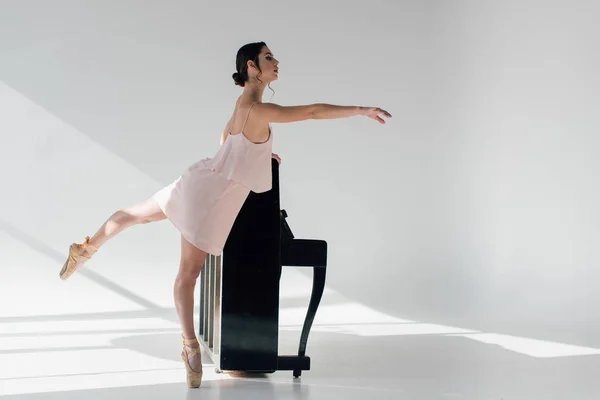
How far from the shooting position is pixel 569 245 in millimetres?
5734

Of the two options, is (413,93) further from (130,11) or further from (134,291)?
(134,291)

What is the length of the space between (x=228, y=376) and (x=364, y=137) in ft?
11.4

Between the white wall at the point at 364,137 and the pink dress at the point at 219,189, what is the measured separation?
2579 millimetres

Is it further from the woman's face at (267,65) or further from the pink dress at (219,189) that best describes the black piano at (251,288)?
the woman's face at (267,65)

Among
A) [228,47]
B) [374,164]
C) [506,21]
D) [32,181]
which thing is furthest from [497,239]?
[32,181]

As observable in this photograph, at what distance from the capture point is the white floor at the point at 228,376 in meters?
3.30

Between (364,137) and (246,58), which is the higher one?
(364,137)

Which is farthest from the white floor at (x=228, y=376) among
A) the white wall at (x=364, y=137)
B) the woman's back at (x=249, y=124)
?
the woman's back at (x=249, y=124)

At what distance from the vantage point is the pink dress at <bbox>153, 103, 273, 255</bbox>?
3.29 m

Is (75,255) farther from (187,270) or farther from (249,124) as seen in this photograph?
(249,124)

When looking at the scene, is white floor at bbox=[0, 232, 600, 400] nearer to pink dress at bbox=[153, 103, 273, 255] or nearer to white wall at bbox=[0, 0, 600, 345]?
white wall at bbox=[0, 0, 600, 345]

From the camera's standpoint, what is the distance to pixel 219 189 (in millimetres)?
3316

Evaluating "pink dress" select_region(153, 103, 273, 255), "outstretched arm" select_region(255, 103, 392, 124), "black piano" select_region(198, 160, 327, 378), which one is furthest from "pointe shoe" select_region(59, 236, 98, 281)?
"outstretched arm" select_region(255, 103, 392, 124)

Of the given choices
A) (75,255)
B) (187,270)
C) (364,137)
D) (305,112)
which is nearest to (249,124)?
(305,112)
